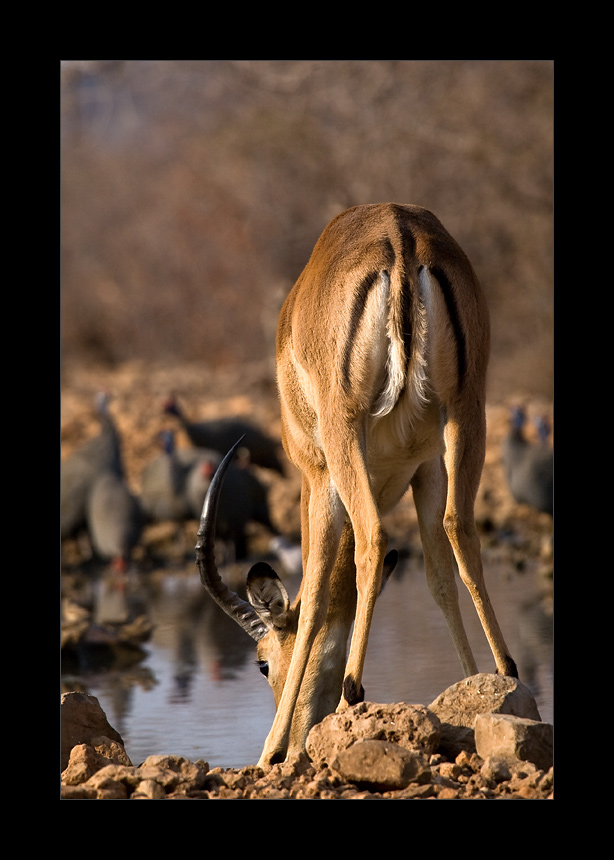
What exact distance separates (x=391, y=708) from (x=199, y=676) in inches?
138

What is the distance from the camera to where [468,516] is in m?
4.52

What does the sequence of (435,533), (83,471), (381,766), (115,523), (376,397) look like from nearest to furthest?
(381,766)
(376,397)
(435,533)
(115,523)
(83,471)

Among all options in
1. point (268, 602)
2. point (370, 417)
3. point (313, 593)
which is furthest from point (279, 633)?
point (370, 417)

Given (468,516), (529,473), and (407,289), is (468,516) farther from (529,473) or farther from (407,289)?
(529,473)

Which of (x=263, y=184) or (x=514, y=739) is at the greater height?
(x=263, y=184)

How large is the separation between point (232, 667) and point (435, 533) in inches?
118

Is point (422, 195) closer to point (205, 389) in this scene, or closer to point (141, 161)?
point (205, 389)

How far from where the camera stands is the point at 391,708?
4.16m

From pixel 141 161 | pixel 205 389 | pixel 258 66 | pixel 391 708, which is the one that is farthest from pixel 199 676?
pixel 141 161

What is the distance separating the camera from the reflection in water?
19.5 feet

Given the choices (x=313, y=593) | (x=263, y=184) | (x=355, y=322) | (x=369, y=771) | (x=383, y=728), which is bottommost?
(x=369, y=771)

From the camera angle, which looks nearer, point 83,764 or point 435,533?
point 83,764

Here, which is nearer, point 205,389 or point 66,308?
point 205,389

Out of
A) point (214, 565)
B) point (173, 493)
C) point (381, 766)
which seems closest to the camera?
point (381, 766)
